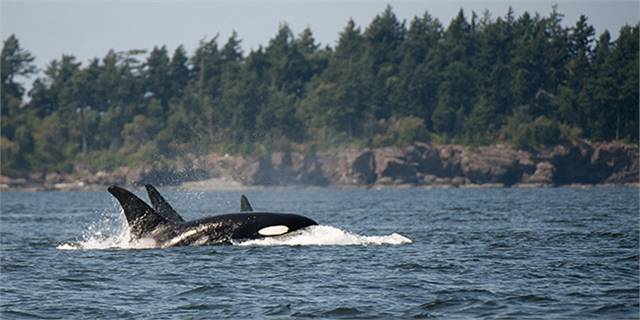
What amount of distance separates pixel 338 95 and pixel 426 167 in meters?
23.4

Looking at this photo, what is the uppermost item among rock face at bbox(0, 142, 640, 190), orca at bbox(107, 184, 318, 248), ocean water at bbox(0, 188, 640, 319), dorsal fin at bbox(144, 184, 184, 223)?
rock face at bbox(0, 142, 640, 190)

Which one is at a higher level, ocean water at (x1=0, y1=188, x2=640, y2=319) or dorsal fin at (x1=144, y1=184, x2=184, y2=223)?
dorsal fin at (x1=144, y1=184, x2=184, y2=223)

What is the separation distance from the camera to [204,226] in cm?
3275

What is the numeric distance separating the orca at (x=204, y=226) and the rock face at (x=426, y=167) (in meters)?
122

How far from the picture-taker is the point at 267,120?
17375 cm

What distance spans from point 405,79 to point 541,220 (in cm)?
12744

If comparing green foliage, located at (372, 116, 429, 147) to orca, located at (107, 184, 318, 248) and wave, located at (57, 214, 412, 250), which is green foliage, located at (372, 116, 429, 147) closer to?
wave, located at (57, 214, 412, 250)

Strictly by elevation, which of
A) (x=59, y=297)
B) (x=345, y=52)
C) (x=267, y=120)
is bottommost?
(x=59, y=297)

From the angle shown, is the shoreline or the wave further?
the shoreline

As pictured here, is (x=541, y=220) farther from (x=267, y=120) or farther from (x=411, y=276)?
(x=267, y=120)

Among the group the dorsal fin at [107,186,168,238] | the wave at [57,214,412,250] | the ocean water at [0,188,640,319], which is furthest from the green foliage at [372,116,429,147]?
the dorsal fin at [107,186,168,238]

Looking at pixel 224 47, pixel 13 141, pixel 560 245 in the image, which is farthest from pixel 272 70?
pixel 560 245

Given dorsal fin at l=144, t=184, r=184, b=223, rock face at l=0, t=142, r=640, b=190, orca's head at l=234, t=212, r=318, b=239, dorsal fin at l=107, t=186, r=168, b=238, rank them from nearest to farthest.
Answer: orca's head at l=234, t=212, r=318, b=239
dorsal fin at l=107, t=186, r=168, b=238
dorsal fin at l=144, t=184, r=184, b=223
rock face at l=0, t=142, r=640, b=190

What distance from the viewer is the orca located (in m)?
32.2
